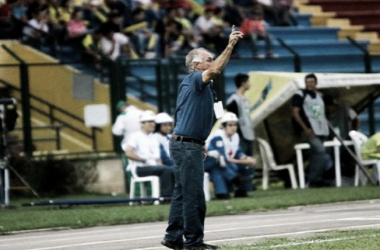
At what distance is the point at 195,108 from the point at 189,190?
78cm

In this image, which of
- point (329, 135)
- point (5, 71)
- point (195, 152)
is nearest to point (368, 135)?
point (329, 135)

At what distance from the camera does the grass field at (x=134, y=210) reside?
18.8 m

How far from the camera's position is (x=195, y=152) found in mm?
13414

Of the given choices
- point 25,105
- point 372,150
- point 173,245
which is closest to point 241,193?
point 372,150

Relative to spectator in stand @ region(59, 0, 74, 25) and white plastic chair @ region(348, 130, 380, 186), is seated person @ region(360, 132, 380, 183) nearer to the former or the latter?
white plastic chair @ region(348, 130, 380, 186)

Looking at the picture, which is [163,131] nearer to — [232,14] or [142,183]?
[142,183]

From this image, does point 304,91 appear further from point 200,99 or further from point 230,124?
point 200,99

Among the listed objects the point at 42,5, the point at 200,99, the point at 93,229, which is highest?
the point at 42,5

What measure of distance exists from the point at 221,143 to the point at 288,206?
3015mm

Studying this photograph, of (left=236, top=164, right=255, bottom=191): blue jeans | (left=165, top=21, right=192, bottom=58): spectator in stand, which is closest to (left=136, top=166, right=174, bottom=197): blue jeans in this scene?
(left=236, top=164, right=255, bottom=191): blue jeans

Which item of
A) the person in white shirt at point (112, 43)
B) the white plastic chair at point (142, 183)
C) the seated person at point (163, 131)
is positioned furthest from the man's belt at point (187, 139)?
the person in white shirt at point (112, 43)

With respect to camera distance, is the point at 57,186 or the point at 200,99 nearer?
the point at 200,99

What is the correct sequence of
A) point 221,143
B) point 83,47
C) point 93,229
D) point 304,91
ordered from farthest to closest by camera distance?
point 83,47 < point 304,91 < point 221,143 < point 93,229

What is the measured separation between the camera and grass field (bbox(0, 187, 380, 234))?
1880 cm
